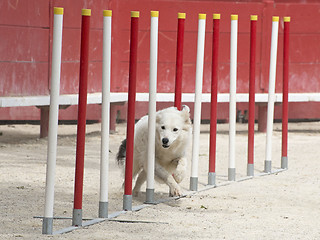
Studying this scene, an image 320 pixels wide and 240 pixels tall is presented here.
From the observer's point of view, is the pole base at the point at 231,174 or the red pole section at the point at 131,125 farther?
the pole base at the point at 231,174

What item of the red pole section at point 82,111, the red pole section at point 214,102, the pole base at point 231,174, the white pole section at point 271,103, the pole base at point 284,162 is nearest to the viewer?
the red pole section at point 82,111

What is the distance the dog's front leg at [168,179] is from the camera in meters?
6.22

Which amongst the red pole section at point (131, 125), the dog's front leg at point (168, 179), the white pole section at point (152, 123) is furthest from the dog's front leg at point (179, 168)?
the red pole section at point (131, 125)

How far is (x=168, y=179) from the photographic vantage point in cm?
626

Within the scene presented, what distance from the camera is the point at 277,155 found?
30.9 feet

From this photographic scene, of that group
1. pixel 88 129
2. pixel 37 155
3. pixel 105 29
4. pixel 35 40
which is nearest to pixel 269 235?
pixel 105 29

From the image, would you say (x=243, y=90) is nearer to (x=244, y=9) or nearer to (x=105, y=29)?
(x=244, y=9)

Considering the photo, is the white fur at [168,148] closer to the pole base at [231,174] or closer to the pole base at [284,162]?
the pole base at [231,174]

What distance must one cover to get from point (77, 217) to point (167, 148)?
147cm

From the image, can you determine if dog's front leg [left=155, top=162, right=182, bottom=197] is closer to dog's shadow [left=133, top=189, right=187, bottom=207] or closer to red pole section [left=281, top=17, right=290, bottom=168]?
dog's shadow [left=133, top=189, right=187, bottom=207]

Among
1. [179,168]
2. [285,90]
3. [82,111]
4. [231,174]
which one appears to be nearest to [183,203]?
[179,168]

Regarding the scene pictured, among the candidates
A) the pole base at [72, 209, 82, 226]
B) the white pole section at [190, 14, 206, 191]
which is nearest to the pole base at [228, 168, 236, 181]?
the white pole section at [190, 14, 206, 191]

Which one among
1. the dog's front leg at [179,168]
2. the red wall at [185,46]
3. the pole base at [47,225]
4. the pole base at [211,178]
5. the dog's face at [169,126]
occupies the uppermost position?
the red wall at [185,46]

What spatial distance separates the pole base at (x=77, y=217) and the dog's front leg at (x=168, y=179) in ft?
4.39
